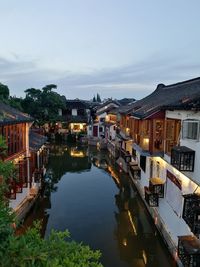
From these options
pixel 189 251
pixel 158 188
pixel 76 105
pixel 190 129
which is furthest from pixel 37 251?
pixel 76 105

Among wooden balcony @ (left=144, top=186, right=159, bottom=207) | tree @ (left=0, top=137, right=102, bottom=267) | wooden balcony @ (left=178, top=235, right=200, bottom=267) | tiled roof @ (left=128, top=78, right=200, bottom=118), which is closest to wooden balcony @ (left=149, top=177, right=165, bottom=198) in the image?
wooden balcony @ (left=144, top=186, right=159, bottom=207)

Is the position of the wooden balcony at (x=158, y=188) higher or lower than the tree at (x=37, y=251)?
lower

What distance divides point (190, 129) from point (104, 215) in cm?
1071

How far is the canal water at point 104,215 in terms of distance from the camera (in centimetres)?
1462

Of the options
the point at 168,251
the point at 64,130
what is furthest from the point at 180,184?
the point at 64,130


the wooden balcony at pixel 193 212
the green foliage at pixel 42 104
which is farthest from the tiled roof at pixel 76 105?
the wooden balcony at pixel 193 212

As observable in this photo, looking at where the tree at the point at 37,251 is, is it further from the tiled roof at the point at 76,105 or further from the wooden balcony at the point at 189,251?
the tiled roof at the point at 76,105

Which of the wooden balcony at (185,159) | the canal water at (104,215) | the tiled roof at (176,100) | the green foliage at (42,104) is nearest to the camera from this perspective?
the wooden balcony at (185,159)

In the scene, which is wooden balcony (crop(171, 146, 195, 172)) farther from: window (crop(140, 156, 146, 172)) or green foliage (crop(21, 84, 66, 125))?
green foliage (crop(21, 84, 66, 125))

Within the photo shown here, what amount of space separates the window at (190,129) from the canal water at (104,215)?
6.77 meters

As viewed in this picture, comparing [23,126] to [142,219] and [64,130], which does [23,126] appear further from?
[64,130]

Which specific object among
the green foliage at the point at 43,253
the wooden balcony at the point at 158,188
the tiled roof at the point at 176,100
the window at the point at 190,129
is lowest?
the wooden balcony at the point at 158,188

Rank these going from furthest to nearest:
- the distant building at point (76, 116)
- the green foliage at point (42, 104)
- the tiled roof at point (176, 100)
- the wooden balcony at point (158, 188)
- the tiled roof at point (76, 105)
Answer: the tiled roof at point (76, 105) < the distant building at point (76, 116) < the green foliage at point (42, 104) < the wooden balcony at point (158, 188) < the tiled roof at point (176, 100)

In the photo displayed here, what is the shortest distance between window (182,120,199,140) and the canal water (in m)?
6.77
